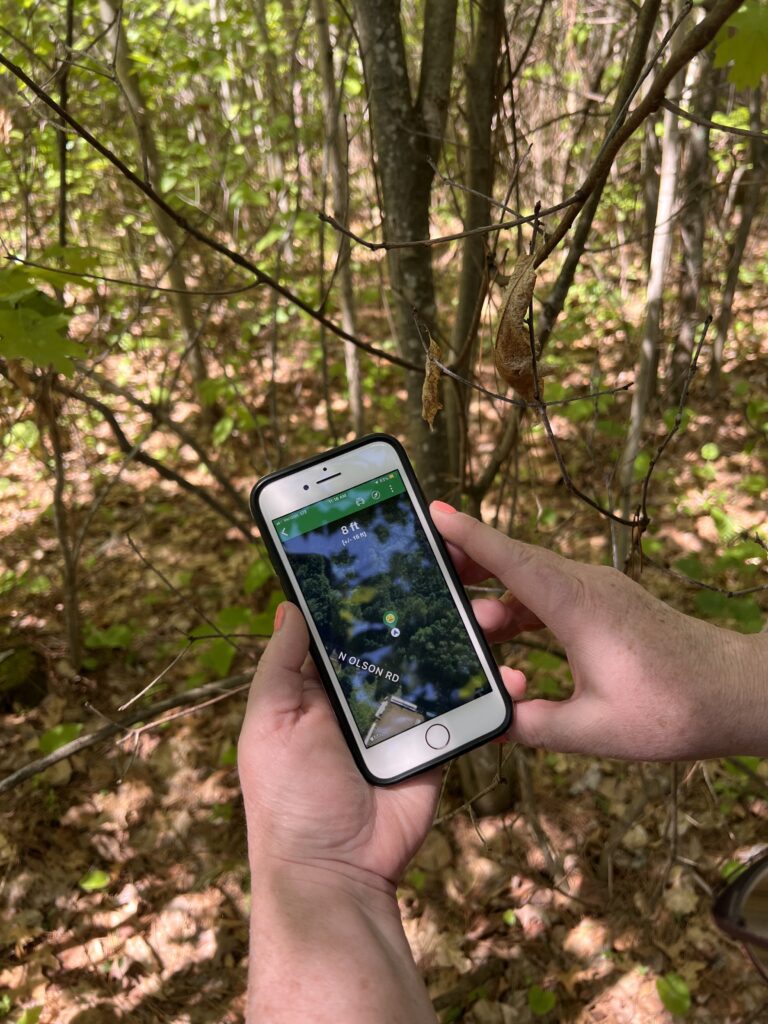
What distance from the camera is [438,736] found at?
56.7 inches

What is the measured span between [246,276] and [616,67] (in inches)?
174

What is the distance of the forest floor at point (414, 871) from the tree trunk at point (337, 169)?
1.19 metres

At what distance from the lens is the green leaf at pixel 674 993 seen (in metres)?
2.11

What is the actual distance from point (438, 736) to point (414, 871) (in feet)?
4.87

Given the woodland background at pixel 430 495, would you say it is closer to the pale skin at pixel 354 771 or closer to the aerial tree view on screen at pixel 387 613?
the pale skin at pixel 354 771

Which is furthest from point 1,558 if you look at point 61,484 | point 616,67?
point 616,67

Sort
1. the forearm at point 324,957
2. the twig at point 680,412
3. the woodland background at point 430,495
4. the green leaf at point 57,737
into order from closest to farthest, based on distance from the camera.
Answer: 1. the twig at point 680,412
2. the forearm at point 324,957
3. the woodland background at point 430,495
4. the green leaf at point 57,737

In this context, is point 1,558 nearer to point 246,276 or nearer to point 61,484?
point 61,484

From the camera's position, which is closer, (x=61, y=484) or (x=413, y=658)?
(x=413, y=658)

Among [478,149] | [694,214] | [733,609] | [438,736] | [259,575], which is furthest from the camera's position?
[694,214]

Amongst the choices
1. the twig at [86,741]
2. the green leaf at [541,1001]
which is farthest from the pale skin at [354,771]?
the green leaf at [541,1001]

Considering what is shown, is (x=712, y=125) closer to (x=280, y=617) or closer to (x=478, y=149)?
(x=478, y=149)

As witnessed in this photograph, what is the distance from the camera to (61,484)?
8.99 feet

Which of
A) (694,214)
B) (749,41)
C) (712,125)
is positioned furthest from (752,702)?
(694,214)
